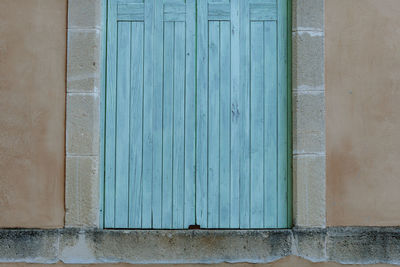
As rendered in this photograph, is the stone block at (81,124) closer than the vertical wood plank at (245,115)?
Yes

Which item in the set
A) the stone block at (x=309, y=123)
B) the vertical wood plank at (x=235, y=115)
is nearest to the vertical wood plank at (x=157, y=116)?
the vertical wood plank at (x=235, y=115)

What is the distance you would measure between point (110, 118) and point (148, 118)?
29cm

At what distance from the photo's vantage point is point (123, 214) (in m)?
3.98

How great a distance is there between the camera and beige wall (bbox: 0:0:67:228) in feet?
12.7

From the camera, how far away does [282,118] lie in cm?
404

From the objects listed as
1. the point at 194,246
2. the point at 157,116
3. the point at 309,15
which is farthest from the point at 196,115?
the point at 309,15

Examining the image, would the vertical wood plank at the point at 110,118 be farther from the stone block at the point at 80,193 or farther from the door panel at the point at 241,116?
the door panel at the point at 241,116

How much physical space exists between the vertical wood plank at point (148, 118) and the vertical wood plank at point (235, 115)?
61 cm

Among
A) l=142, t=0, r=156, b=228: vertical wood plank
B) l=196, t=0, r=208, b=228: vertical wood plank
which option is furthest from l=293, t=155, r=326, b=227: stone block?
l=142, t=0, r=156, b=228: vertical wood plank

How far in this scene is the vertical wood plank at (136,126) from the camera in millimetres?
3986

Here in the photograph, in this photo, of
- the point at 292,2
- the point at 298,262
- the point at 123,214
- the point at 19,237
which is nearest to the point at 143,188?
the point at 123,214

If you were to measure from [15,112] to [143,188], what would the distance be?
1.09 metres

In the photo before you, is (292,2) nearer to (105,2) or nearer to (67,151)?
(105,2)

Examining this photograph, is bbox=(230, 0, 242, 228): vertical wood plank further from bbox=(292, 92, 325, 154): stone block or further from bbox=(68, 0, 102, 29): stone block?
bbox=(68, 0, 102, 29): stone block
